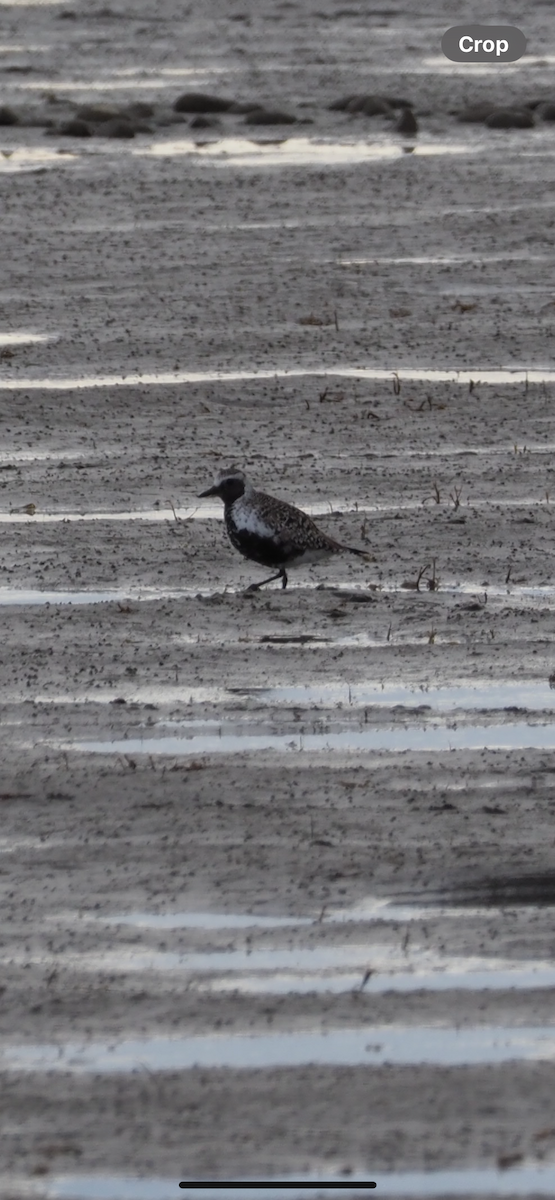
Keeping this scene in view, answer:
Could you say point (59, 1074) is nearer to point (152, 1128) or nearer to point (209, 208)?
point (152, 1128)

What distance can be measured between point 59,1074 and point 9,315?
10.4 m

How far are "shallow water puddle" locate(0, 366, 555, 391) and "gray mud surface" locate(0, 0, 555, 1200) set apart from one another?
0.12 feet

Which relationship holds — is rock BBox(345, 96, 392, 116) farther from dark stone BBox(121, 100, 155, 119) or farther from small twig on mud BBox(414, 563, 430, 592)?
small twig on mud BBox(414, 563, 430, 592)

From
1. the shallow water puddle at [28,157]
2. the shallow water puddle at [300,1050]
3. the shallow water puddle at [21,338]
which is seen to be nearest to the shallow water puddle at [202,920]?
the shallow water puddle at [300,1050]

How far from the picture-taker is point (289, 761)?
23.0 ft

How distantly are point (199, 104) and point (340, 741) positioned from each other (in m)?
18.4

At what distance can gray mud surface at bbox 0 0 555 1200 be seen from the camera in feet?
16.0

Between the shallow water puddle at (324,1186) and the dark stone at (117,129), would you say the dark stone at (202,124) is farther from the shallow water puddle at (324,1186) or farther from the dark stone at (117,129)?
the shallow water puddle at (324,1186)

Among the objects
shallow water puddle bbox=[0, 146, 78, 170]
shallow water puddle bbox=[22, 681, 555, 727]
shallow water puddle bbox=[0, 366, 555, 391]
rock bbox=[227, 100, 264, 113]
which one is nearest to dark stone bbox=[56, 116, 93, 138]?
shallow water puddle bbox=[0, 146, 78, 170]

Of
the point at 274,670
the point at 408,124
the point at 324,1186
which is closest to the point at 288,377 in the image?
the point at 274,670

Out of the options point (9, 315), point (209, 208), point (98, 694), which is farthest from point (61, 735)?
point (209, 208)

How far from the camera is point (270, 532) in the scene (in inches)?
352

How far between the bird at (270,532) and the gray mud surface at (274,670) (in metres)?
0.16

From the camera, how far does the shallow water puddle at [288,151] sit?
21.4 metres
